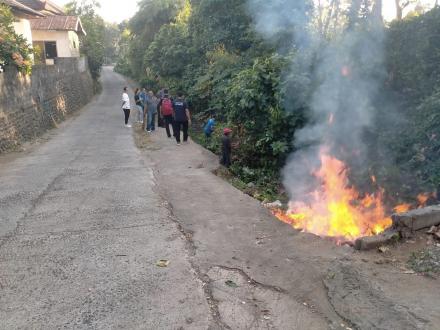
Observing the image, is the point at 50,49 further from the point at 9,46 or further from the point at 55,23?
the point at 9,46

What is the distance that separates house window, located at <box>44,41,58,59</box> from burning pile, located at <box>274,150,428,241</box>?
28.3m

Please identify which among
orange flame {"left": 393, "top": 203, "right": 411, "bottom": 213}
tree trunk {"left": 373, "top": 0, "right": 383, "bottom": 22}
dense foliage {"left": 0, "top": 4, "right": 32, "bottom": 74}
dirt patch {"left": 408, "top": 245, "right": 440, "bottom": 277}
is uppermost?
tree trunk {"left": 373, "top": 0, "right": 383, "bottom": 22}

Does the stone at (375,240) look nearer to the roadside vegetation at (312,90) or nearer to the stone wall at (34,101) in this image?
the roadside vegetation at (312,90)

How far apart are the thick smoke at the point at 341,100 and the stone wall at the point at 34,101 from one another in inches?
335

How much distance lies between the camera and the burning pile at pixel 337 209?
602 cm

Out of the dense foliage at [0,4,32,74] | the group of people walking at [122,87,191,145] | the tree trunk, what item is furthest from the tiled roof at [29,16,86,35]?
the tree trunk

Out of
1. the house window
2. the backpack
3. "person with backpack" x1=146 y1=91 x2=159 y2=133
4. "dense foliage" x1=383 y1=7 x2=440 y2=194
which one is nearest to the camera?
"dense foliage" x1=383 y1=7 x2=440 y2=194

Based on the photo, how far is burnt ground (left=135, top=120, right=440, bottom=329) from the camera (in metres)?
3.80

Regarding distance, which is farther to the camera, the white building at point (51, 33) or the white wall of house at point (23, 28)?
the white building at point (51, 33)

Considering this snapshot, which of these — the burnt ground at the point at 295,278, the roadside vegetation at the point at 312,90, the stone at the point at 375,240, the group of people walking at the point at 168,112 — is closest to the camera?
the burnt ground at the point at 295,278

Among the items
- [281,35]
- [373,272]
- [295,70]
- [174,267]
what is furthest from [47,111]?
[373,272]

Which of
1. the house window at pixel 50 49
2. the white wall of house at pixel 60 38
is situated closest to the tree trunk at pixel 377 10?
the white wall of house at pixel 60 38

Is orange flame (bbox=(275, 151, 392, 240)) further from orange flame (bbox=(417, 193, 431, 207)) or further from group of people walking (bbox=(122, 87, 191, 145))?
group of people walking (bbox=(122, 87, 191, 145))

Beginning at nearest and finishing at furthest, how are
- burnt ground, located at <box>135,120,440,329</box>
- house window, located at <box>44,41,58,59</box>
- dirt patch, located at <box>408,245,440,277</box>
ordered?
burnt ground, located at <box>135,120,440,329</box> → dirt patch, located at <box>408,245,440,277</box> → house window, located at <box>44,41,58,59</box>
